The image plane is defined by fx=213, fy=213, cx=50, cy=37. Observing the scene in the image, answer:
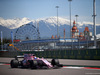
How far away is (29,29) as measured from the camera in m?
82.8

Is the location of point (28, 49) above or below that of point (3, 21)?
below

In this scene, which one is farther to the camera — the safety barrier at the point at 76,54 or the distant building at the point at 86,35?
the distant building at the point at 86,35

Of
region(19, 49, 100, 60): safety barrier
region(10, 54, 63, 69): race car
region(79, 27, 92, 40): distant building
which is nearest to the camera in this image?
region(10, 54, 63, 69): race car

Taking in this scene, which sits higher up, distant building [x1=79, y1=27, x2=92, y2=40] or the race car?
distant building [x1=79, y1=27, x2=92, y2=40]

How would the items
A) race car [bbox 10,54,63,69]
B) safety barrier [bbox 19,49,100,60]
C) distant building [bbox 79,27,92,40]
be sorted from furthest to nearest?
distant building [bbox 79,27,92,40]
safety barrier [bbox 19,49,100,60]
race car [bbox 10,54,63,69]

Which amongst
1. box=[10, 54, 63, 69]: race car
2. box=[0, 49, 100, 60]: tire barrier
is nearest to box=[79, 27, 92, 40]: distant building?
box=[0, 49, 100, 60]: tire barrier

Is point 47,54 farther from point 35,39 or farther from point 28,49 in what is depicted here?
point 35,39

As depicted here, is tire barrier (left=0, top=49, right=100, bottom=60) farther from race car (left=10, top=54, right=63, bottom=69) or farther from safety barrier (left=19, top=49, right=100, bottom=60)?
race car (left=10, top=54, right=63, bottom=69)

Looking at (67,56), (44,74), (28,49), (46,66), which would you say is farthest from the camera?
(28,49)

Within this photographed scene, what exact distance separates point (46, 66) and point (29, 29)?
227ft

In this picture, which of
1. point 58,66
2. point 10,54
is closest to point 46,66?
point 58,66

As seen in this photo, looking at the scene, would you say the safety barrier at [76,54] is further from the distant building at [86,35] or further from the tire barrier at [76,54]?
the distant building at [86,35]

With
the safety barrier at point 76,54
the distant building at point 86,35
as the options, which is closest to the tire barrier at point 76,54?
the safety barrier at point 76,54

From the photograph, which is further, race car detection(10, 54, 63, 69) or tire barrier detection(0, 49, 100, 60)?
tire barrier detection(0, 49, 100, 60)
